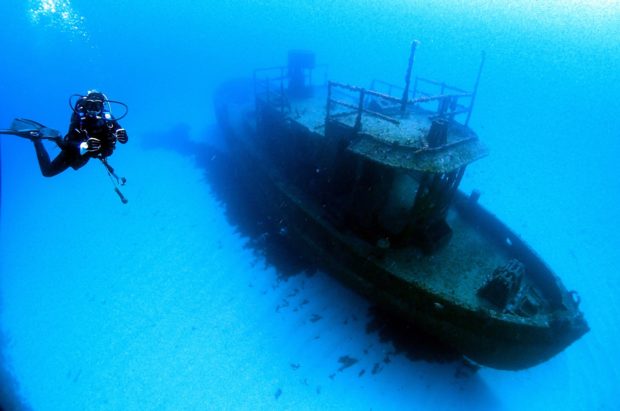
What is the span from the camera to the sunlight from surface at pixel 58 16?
232 ft

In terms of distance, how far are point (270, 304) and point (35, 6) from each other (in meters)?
104

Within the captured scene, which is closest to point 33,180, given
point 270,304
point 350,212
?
point 270,304

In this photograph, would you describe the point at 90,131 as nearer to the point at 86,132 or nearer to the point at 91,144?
the point at 86,132

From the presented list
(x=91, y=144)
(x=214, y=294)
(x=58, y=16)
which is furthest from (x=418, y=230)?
(x=58, y=16)

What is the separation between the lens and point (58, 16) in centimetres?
7950

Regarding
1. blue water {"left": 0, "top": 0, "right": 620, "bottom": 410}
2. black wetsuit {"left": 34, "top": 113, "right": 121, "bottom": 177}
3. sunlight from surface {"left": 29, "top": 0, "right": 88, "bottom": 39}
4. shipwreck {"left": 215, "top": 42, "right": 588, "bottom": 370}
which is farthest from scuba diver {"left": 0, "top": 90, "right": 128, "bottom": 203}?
sunlight from surface {"left": 29, "top": 0, "right": 88, "bottom": 39}

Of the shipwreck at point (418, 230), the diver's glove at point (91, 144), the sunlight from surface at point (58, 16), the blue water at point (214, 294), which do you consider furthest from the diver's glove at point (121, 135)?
the sunlight from surface at point (58, 16)

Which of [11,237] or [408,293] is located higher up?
[408,293]

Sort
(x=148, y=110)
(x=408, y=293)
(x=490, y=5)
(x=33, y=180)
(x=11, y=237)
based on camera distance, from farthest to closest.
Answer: (x=490, y=5)
(x=148, y=110)
(x=33, y=180)
(x=11, y=237)
(x=408, y=293)

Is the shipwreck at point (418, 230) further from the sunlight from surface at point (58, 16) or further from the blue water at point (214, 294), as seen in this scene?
the sunlight from surface at point (58, 16)

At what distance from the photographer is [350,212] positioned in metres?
7.87

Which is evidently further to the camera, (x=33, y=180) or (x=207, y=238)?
(x=33, y=180)

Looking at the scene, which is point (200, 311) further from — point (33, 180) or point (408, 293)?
point (33, 180)

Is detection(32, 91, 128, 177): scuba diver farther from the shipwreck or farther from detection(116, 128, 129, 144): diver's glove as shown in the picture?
the shipwreck
